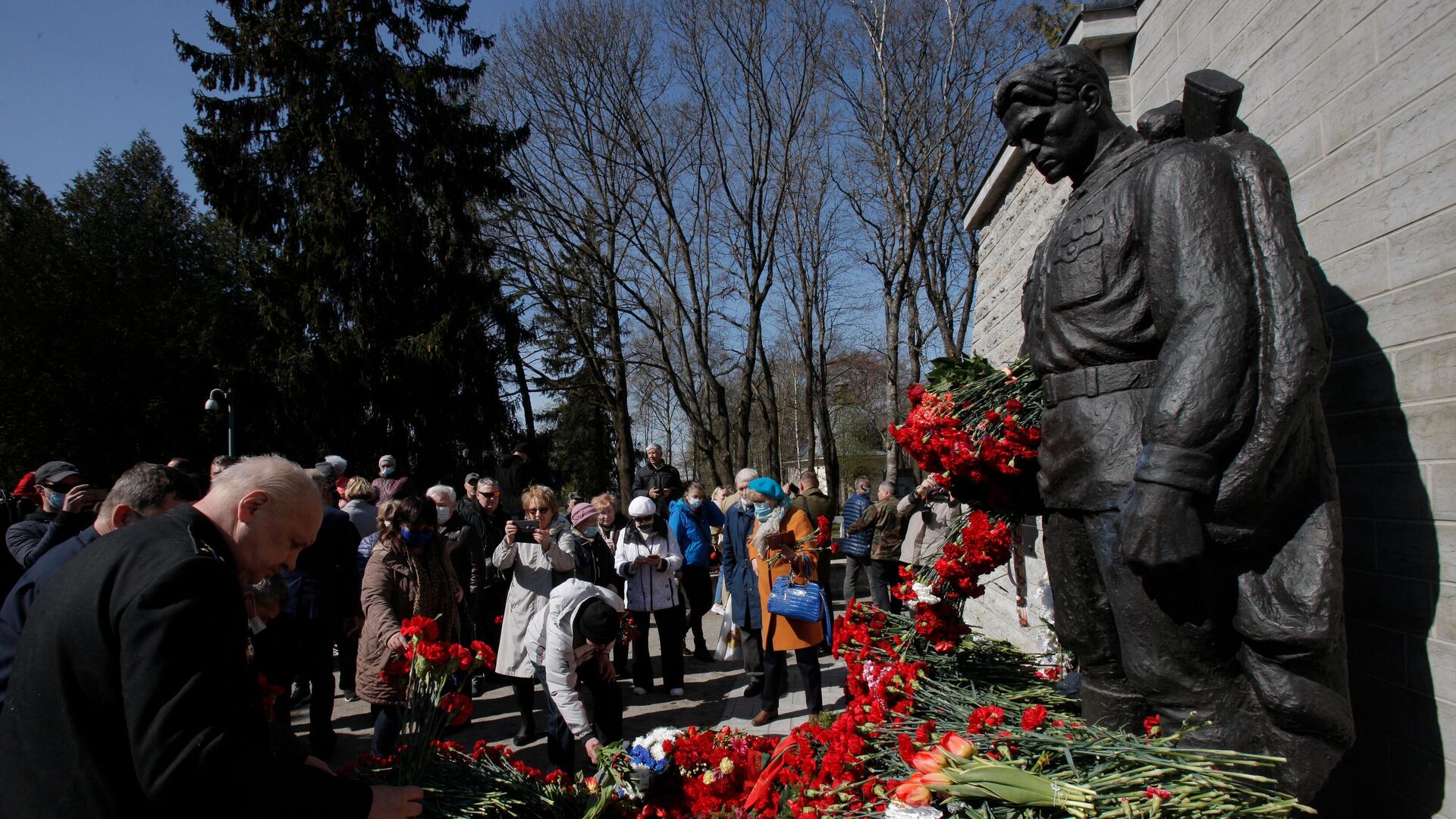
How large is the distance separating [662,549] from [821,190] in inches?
573

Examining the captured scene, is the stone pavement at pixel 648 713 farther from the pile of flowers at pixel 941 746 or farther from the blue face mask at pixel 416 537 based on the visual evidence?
the pile of flowers at pixel 941 746

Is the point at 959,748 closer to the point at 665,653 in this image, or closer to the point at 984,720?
the point at 984,720

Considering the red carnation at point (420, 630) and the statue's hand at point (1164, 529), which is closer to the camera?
the statue's hand at point (1164, 529)

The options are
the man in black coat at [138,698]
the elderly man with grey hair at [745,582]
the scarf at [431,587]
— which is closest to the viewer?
the man in black coat at [138,698]

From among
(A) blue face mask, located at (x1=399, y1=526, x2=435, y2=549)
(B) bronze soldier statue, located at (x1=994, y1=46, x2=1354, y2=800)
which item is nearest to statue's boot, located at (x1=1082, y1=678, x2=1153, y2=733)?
(B) bronze soldier statue, located at (x1=994, y1=46, x2=1354, y2=800)

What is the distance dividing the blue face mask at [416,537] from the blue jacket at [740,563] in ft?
9.17

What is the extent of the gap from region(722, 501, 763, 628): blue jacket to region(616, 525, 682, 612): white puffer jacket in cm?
50

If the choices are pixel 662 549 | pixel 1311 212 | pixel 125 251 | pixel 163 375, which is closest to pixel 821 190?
pixel 662 549

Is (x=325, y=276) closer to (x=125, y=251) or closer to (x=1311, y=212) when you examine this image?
(x=125, y=251)

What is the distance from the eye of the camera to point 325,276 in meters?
17.6

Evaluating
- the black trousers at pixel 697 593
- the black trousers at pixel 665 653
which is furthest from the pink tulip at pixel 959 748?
the black trousers at pixel 697 593

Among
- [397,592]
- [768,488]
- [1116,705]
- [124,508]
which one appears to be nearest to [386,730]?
[397,592]

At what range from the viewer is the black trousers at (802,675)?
20.5 ft

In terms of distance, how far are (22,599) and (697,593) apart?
6466 mm
